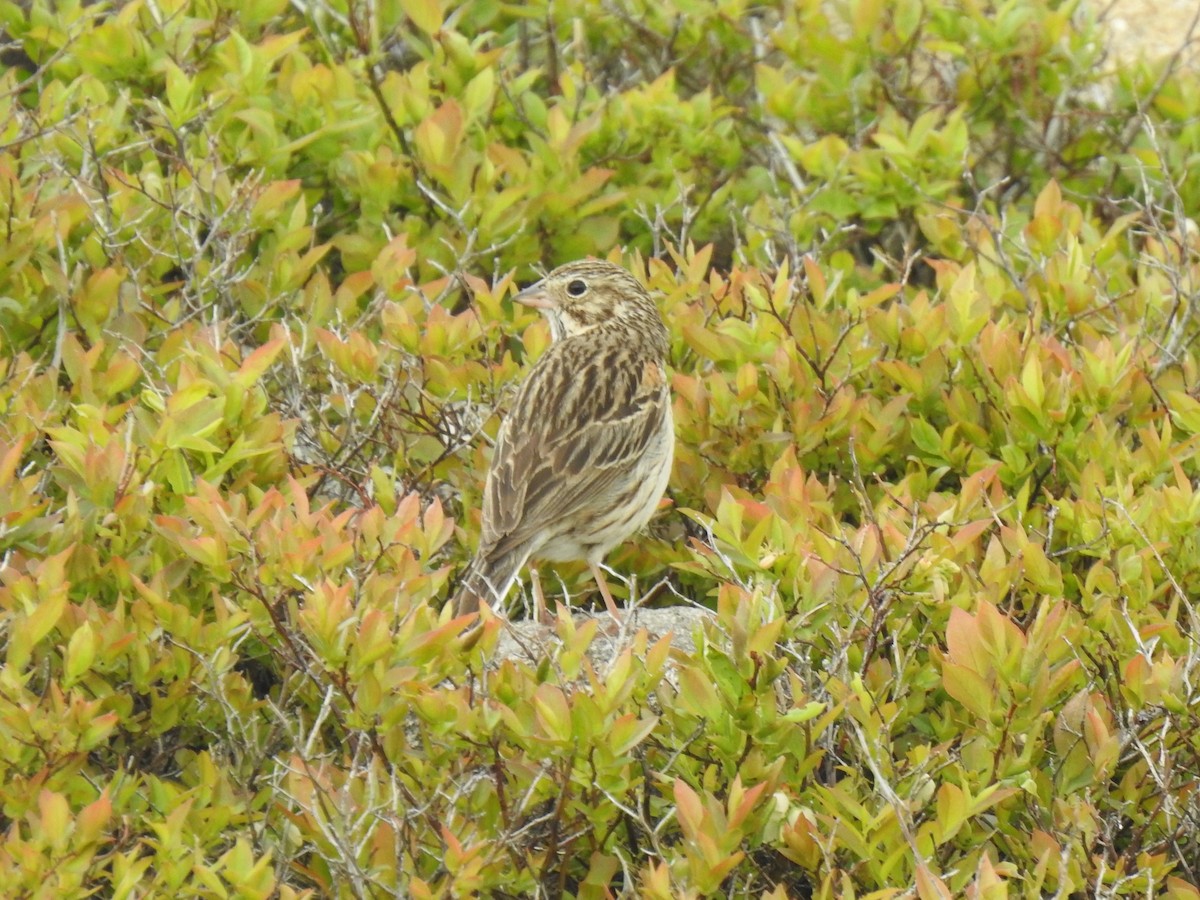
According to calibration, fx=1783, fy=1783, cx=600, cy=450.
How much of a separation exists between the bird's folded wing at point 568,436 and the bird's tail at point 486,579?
2.1 inches

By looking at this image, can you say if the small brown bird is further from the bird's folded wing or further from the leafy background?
the leafy background

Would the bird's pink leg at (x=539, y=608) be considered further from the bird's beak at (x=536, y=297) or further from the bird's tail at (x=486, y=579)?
the bird's beak at (x=536, y=297)

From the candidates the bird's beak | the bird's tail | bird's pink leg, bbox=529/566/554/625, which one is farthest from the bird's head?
bird's pink leg, bbox=529/566/554/625

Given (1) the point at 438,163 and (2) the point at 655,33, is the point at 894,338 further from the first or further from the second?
(2) the point at 655,33

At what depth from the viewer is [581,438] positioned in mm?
6875

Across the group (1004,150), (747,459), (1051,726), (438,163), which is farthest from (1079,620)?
(1004,150)

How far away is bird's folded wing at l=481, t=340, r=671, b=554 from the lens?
6.28 meters

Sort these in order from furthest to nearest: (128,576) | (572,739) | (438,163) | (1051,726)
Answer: (438,163) < (128,576) < (1051,726) < (572,739)

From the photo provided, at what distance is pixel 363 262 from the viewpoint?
7.43 m

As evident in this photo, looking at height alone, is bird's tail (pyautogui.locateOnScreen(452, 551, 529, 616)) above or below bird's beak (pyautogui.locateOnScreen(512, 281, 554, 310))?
below

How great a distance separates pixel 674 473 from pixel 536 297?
1.12 meters

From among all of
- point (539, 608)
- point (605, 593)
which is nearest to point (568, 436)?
point (605, 593)

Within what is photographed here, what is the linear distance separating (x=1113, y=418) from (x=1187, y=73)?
3.58 m

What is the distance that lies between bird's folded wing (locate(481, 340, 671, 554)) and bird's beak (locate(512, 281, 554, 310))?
0.66 feet
